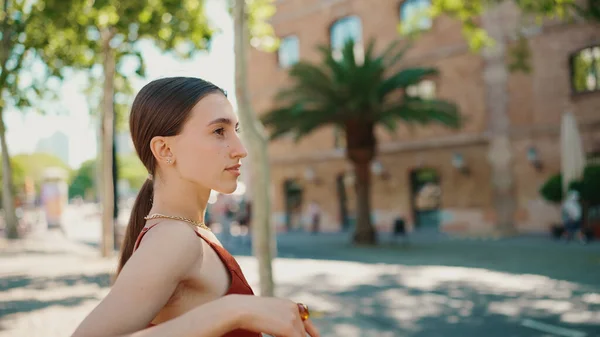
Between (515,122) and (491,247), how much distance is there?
7081 mm

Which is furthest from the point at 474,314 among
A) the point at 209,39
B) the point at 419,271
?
the point at 209,39

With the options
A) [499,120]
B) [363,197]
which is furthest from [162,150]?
[499,120]

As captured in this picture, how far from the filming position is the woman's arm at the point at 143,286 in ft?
3.70

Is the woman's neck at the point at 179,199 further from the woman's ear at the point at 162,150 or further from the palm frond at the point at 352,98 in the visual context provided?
the palm frond at the point at 352,98

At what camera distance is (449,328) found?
7.12 m

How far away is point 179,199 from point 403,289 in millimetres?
9055

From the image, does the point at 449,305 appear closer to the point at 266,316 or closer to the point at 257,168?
the point at 257,168

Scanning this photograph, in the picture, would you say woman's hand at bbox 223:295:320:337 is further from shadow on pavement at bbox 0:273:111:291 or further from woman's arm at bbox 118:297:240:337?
shadow on pavement at bbox 0:273:111:291

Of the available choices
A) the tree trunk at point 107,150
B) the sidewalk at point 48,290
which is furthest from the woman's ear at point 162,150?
the tree trunk at point 107,150

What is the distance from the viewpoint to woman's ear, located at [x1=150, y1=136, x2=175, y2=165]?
141cm

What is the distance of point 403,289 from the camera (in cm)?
1004

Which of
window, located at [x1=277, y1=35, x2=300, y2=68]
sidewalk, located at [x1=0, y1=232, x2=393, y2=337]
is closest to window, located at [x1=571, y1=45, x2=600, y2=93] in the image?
sidewalk, located at [x1=0, y1=232, x2=393, y2=337]

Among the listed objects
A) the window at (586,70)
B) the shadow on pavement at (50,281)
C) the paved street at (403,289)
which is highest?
the window at (586,70)

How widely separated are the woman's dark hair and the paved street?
5524mm
